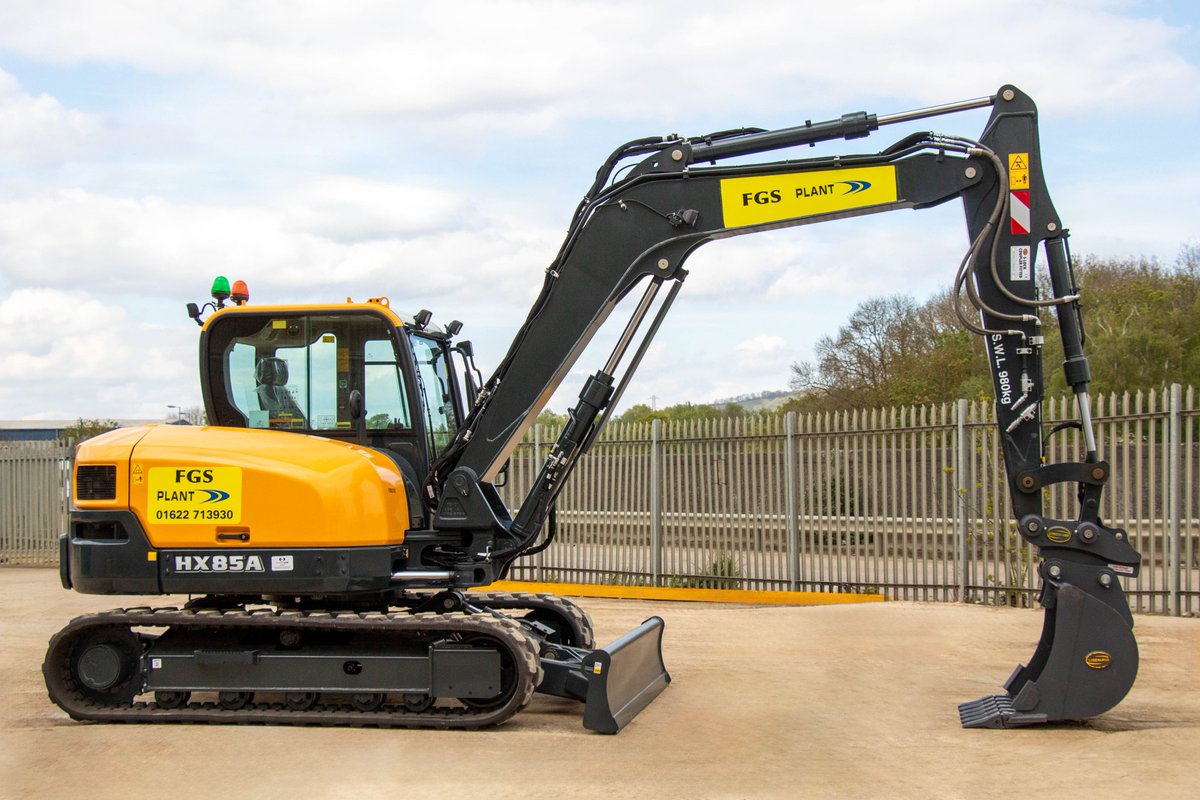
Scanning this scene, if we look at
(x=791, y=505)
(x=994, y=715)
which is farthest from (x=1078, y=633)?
(x=791, y=505)

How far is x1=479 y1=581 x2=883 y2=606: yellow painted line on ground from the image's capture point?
1422cm

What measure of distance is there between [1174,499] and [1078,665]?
5.15 meters

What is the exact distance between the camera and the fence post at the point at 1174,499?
39.0ft

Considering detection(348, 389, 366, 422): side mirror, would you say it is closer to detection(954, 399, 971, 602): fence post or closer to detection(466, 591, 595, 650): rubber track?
detection(466, 591, 595, 650): rubber track

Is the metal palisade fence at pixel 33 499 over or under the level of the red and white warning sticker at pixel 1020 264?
under

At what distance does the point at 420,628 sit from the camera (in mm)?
8133

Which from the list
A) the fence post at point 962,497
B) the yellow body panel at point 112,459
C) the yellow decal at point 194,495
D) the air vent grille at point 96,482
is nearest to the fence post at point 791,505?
the fence post at point 962,497

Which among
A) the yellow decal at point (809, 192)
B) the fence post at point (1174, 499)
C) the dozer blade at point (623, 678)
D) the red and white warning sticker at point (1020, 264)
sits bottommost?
the dozer blade at point (623, 678)

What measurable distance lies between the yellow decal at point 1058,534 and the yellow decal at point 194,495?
542 cm

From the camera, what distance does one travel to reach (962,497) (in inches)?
525

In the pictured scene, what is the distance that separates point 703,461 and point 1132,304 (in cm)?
2285

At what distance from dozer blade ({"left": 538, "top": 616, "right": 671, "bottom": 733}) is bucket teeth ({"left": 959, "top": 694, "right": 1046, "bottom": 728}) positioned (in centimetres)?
220

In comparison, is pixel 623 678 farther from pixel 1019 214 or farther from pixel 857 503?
pixel 857 503

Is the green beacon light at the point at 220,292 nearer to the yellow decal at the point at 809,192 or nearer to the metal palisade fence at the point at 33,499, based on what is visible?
the yellow decal at the point at 809,192
